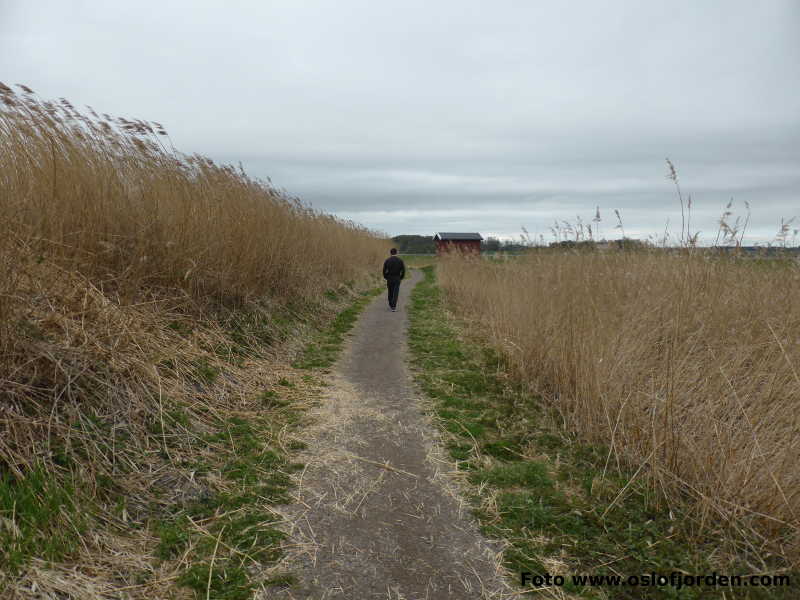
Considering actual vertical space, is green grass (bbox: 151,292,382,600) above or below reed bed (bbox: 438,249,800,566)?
below

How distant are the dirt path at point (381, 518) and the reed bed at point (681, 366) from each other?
4.79 feet

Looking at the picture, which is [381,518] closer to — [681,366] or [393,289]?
[681,366]

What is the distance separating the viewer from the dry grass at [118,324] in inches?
104

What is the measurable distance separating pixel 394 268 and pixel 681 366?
9103 mm

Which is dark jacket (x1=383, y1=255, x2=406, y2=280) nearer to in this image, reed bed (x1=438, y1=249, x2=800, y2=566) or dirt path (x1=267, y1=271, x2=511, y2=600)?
reed bed (x1=438, y1=249, x2=800, y2=566)

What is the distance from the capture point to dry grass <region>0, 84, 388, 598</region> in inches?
104

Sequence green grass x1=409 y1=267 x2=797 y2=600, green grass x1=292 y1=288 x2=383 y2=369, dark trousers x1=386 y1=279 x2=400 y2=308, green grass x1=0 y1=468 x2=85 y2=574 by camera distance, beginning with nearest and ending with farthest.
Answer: green grass x1=0 y1=468 x2=85 y2=574 < green grass x1=409 y1=267 x2=797 y2=600 < green grass x1=292 y1=288 x2=383 y2=369 < dark trousers x1=386 y1=279 x2=400 y2=308

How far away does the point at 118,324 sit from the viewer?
3746 millimetres

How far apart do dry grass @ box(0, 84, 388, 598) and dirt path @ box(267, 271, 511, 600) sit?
73 centimetres

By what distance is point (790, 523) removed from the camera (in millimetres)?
2553

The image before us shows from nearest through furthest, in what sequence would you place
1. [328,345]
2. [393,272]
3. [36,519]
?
1. [36,519]
2. [328,345]
3. [393,272]

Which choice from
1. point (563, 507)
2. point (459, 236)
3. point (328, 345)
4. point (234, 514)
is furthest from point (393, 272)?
point (459, 236)

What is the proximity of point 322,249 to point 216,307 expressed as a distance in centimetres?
629

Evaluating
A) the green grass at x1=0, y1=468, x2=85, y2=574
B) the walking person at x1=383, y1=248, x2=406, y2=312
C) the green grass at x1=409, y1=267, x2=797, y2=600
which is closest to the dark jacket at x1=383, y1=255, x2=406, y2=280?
the walking person at x1=383, y1=248, x2=406, y2=312
